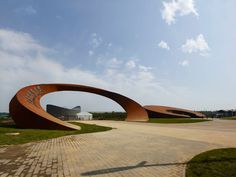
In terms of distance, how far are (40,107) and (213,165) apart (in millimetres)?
16271

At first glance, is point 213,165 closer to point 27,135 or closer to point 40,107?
point 27,135

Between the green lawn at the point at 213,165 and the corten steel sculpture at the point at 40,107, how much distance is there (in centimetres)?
1046

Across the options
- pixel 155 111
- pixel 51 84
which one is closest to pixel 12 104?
pixel 51 84

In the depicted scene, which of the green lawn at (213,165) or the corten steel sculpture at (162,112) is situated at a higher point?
the corten steel sculpture at (162,112)

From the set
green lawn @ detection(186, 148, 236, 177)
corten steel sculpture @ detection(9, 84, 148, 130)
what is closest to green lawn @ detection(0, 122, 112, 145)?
corten steel sculpture @ detection(9, 84, 148, 130)

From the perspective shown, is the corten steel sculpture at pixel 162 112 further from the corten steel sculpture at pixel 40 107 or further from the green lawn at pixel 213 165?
the green lawn at pixel 213 165

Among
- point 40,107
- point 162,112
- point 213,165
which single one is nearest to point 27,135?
point 40,107

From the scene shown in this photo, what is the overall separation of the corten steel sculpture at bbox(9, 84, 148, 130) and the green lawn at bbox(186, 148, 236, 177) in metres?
10.5

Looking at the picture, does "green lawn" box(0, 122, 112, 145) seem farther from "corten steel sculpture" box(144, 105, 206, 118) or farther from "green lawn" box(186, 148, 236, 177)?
"corten steel sculpture" box(144, 105, 206, 118)

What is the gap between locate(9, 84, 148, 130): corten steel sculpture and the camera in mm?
15439

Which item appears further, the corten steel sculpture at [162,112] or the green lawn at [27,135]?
the corten steel sculpture at [162,112]

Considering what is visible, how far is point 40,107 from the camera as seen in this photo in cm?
1884

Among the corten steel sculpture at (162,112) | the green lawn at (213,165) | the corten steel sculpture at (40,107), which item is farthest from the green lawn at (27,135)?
the corten steel sculpture at (162,112)

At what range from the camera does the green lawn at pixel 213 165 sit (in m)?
4.79
